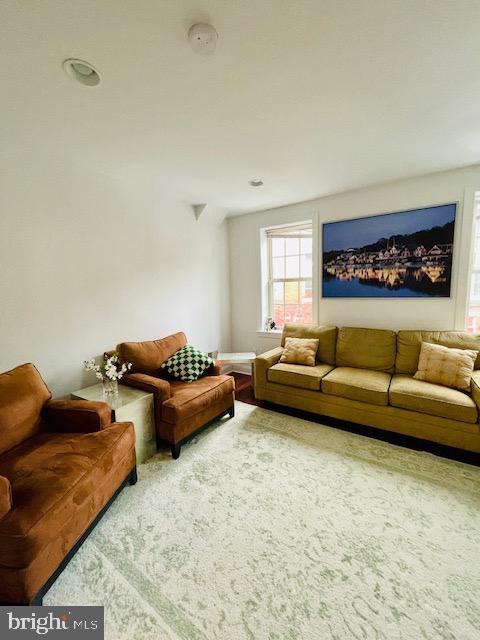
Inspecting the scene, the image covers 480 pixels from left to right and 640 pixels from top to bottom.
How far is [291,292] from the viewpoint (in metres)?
4.05

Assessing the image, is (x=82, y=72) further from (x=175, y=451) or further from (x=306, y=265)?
(x=306, y=265)

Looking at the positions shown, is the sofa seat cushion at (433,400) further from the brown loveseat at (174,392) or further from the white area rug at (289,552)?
the brown loveseat at (174,392)

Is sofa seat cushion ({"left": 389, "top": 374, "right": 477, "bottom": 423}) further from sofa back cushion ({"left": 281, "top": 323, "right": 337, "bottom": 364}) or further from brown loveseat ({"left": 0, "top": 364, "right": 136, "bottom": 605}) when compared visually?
brown loveseat ({"left": 0, "top": 364, "right": 136, "bottom": 605})

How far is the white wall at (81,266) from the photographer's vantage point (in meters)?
2.10

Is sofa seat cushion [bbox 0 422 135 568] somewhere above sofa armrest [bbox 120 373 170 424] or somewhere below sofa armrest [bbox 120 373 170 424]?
below

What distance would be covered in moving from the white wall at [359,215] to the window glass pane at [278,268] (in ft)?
0.91

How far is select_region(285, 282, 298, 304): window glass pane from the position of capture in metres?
4.00

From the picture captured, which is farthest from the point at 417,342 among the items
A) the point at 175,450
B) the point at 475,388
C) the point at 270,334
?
the point at 175,450

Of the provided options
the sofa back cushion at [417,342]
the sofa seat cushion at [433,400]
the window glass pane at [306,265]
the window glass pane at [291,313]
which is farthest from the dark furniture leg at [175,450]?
the window glass pane at [306,265]

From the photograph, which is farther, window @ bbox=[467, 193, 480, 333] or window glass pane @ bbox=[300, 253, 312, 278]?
window glass pane @ bbox=[300, 253, 312, 278]

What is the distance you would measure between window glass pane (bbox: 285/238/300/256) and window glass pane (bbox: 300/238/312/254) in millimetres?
62

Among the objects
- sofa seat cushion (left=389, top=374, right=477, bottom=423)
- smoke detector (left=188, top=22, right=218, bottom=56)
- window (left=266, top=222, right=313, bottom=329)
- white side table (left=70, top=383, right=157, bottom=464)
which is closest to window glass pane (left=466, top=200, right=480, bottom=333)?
sofa seat cushion (left=389, top=374, right=477, bottom=423)

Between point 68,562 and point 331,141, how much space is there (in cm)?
323

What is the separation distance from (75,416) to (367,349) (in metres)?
2.87
